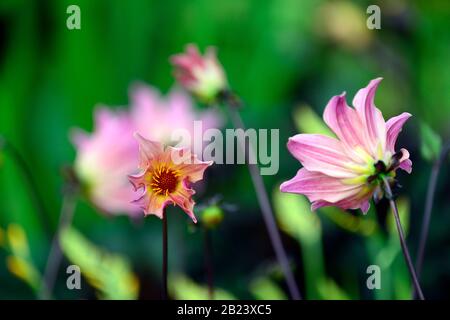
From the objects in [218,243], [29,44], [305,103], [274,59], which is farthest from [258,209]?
[29,44]

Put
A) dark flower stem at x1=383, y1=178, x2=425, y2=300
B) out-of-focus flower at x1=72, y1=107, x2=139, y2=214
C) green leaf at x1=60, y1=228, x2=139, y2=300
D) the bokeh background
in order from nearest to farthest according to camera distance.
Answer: dark flower stem at x1=383, y1=178, x2=425, y2=300, green leaf at x1=60, y1=228, x2=139, y2=300, out-of-focus flower at x1=72, y1=107, x2=139, y2=214, the bokeh background

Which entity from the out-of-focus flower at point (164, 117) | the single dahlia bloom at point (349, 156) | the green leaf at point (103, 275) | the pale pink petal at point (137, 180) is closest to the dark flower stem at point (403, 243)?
the single dahlia bloom at point (349, 156)

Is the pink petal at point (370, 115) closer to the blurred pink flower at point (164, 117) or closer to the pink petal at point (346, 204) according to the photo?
the pink petal at point (346, 204)

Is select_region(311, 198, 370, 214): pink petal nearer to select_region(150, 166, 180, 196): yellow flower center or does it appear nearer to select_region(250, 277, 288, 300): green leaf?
select_region(150, 166, 180, 196): yellow flower center

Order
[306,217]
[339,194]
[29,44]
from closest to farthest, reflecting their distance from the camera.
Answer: [339,194]
[306,217]
[29,44]

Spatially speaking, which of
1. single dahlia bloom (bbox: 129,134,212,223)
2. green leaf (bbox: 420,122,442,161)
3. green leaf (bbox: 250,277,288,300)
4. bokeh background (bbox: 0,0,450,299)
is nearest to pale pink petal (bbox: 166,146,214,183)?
single dahlia bloom (bbox: 129,134,212,223)

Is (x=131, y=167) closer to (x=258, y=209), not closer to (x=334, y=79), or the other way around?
Result: (x=258, y=209)
